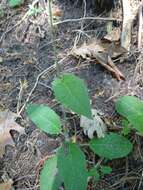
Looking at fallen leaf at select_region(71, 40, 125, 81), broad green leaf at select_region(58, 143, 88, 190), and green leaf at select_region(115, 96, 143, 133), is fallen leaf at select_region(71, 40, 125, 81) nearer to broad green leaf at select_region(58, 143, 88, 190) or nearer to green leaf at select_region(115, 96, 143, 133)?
green leaf at select_region(115, 96, 143, 133)

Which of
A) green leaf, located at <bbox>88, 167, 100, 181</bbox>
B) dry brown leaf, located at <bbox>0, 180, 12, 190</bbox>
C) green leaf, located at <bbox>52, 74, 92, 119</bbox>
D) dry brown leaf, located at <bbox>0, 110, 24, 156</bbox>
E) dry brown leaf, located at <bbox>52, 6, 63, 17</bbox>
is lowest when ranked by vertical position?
dry brown leaf, located at <bbox>0, 180, 12, 190</bbox>

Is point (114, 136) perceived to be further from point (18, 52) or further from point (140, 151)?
point (18, 52)

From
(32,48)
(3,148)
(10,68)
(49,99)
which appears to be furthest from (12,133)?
(32,48)

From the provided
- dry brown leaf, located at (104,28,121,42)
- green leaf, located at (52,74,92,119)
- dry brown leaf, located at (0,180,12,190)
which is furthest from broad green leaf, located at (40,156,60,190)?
dry brown leaf, located at (104,28,121,42)

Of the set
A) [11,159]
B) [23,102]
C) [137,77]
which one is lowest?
[11,159]

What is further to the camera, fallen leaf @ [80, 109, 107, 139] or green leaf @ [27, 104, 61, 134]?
fallen leaf @ [80, 109, 107, 139]

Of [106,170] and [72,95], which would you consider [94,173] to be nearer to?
[106,170]
